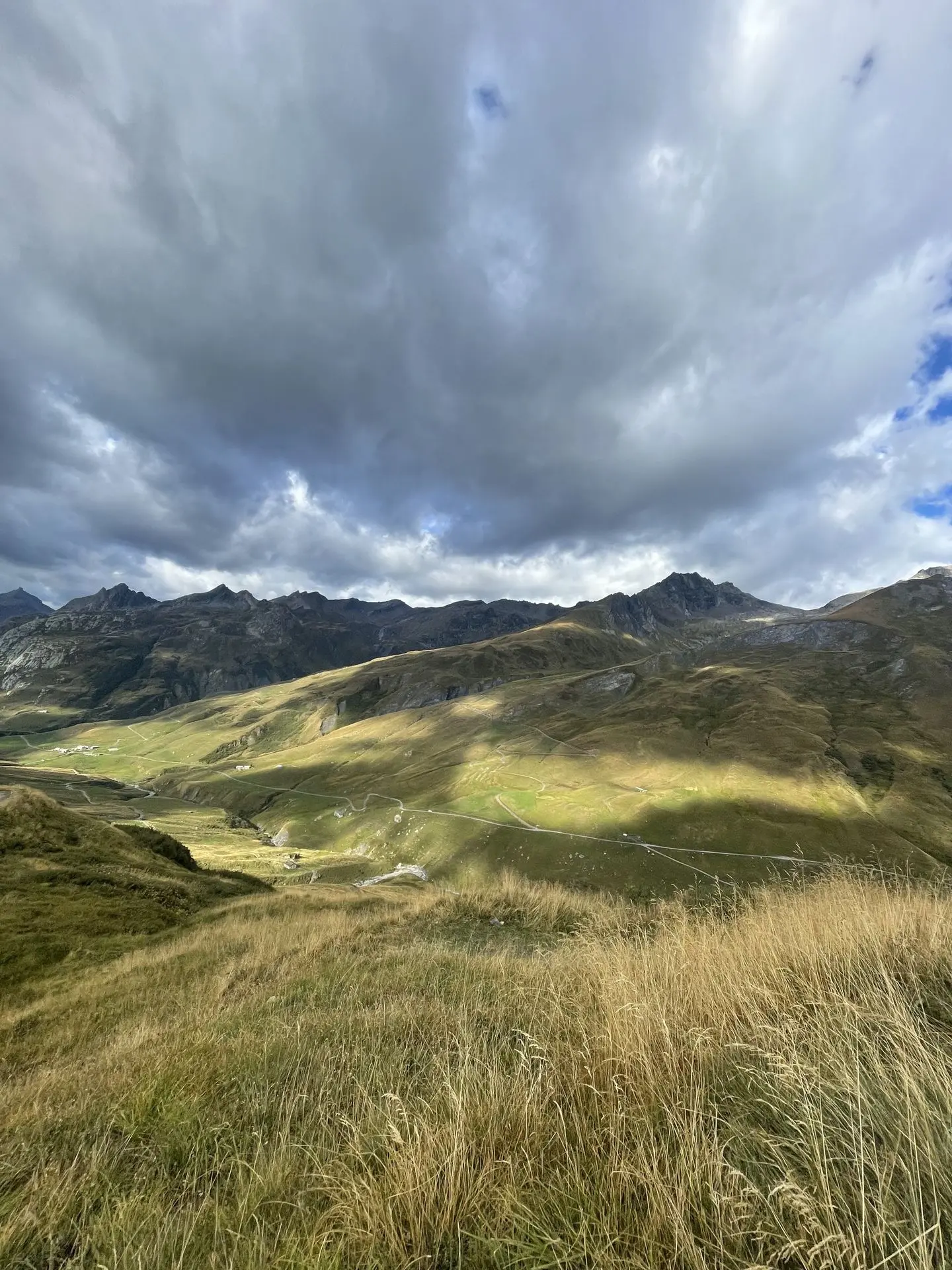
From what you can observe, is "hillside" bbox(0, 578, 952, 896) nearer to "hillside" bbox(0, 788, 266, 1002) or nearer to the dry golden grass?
"hillside" bbox(0, 788, 266, 1002)

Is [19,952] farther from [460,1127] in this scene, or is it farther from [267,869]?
[267,869]

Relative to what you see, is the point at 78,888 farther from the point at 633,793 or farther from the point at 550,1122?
the point at 633,793

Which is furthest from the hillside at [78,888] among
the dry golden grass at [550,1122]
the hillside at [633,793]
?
the hillside at [633,793]

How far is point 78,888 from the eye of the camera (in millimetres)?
19391

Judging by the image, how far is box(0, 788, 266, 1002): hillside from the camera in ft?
47.4

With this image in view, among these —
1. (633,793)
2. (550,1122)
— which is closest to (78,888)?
(550,1122)

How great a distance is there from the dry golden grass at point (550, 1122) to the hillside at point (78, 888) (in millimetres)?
9102

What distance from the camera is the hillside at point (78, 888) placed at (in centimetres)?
1445

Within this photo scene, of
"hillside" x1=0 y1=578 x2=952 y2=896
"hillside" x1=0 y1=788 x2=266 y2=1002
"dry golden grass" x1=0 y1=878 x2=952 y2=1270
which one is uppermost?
"dry golden grass" x1=0 y1=878 x2=952 y2=1270

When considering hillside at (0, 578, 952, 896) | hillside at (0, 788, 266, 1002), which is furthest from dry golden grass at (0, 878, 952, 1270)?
hillside at (0, 578, 952, 896)

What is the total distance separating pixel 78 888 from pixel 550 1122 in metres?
23.1

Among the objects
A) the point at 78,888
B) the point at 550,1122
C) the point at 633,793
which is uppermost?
the point at 550,1122

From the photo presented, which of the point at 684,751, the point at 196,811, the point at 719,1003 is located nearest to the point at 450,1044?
the point at 719,1003

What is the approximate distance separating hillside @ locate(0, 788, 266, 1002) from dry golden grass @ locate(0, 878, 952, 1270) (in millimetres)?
9102
